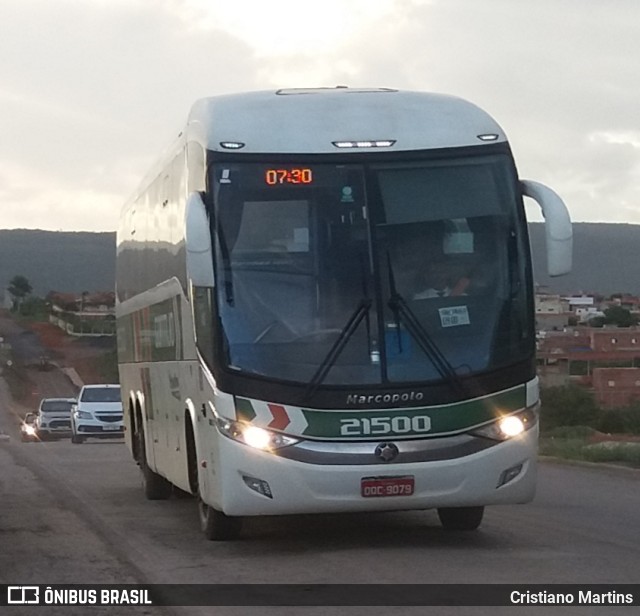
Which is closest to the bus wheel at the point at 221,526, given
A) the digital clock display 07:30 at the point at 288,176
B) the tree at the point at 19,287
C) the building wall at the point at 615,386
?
the digital clock display 07:30 at the point at 288,176

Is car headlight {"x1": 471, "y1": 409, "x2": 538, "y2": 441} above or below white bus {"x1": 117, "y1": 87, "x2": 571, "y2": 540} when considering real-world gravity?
below

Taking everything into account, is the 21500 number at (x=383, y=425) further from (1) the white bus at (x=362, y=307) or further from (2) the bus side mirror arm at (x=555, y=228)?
(2) the bus side mirror arm at (x=555, y=228)

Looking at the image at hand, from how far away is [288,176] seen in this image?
39.2 ft

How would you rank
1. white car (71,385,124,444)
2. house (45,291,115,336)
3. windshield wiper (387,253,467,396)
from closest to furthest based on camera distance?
windshield wiper (387,253,467,396), white car (71,385,124,444), house (45,291,115,336)

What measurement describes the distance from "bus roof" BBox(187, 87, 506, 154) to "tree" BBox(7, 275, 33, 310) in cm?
12410

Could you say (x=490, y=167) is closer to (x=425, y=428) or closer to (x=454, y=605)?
(x=425, y=428)

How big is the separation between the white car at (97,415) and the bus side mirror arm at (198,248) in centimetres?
2860

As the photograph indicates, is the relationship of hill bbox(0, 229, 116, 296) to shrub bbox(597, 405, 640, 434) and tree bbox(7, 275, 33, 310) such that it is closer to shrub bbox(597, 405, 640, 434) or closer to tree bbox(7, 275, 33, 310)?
tree bbox(7, 275, 33, 310)

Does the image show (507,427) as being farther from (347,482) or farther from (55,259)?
(55,259)

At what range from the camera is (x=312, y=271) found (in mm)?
11750

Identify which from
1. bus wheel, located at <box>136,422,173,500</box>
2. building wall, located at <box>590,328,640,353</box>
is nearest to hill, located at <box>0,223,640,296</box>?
building wall, located at <box>590,328,640,353</box>

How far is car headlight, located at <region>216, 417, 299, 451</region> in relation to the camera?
11383 millimetres

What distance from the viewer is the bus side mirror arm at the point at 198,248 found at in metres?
11.5

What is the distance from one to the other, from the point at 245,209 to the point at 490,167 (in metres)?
1.98
